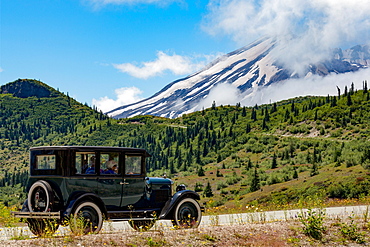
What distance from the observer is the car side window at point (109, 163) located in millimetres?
12234

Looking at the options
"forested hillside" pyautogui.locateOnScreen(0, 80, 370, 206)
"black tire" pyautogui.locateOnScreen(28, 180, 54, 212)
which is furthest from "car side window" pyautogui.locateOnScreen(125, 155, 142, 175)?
"forested hillside" pyautogui.locateOnScreen(0, 80, 370, 206)

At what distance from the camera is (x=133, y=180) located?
42.1ft

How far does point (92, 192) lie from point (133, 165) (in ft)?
5.40

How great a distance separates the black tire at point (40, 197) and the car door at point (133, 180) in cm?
216

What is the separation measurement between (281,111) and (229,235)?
7007 inches

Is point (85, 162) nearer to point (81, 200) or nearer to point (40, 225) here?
point (81, 200)

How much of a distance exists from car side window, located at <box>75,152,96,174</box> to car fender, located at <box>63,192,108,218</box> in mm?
715

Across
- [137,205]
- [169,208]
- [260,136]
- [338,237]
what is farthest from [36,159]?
[260,136]

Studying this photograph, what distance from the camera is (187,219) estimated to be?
45.0ft

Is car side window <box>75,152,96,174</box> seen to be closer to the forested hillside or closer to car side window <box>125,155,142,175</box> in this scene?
car side window <box>125,155,142,175</box>

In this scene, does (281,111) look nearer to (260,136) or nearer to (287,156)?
(260,136)

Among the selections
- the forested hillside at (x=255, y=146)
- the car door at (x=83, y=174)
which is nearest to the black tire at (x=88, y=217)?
the car door at (x=83, y=174)

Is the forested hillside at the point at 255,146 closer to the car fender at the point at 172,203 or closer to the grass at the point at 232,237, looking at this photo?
the car fender at the point at 172,203

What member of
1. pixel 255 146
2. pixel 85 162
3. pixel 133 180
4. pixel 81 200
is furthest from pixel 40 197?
pixel 255 146
